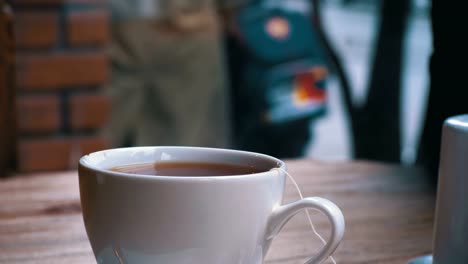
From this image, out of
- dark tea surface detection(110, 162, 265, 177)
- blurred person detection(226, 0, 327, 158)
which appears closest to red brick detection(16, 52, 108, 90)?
blurred person detection(226, 0, 327, 158)

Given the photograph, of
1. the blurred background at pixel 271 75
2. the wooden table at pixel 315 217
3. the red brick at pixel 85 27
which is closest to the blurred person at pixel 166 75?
the blurred background at pixel 271 75

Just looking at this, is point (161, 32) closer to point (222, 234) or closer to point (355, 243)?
point (355, 243)

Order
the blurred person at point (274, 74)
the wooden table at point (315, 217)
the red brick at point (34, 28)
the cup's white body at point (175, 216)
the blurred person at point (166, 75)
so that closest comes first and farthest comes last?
the cup's white body at point (175, 216) → the wooden table at point (315, 217) → the red brick at point (34, 28) → the blurred person at point (166, 75) → the blurred person at point (274, 74)

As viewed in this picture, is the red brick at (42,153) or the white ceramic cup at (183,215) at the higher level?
the white ceramic cup at (183,215)

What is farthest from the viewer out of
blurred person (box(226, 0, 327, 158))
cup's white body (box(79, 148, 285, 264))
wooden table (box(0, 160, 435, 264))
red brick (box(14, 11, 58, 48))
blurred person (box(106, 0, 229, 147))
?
blurred person (box(226, 0, 327, 158))

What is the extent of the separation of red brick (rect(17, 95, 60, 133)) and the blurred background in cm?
36

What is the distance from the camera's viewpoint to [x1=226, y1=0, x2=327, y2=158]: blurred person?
204cm

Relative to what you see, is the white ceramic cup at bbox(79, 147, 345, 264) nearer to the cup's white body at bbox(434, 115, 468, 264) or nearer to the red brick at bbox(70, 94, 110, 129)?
the cup's white body at bbox(434, 115, 468, 264)

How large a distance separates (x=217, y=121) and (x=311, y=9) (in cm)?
52

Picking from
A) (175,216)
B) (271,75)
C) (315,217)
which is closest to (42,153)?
(271,75)

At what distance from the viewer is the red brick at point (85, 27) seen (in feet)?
4.67

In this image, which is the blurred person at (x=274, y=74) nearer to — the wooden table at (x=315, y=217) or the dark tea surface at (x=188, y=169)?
the wooden table at (x=315, y=217)

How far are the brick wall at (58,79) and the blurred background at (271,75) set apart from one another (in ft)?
1.07

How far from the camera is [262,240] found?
15.0 inches
